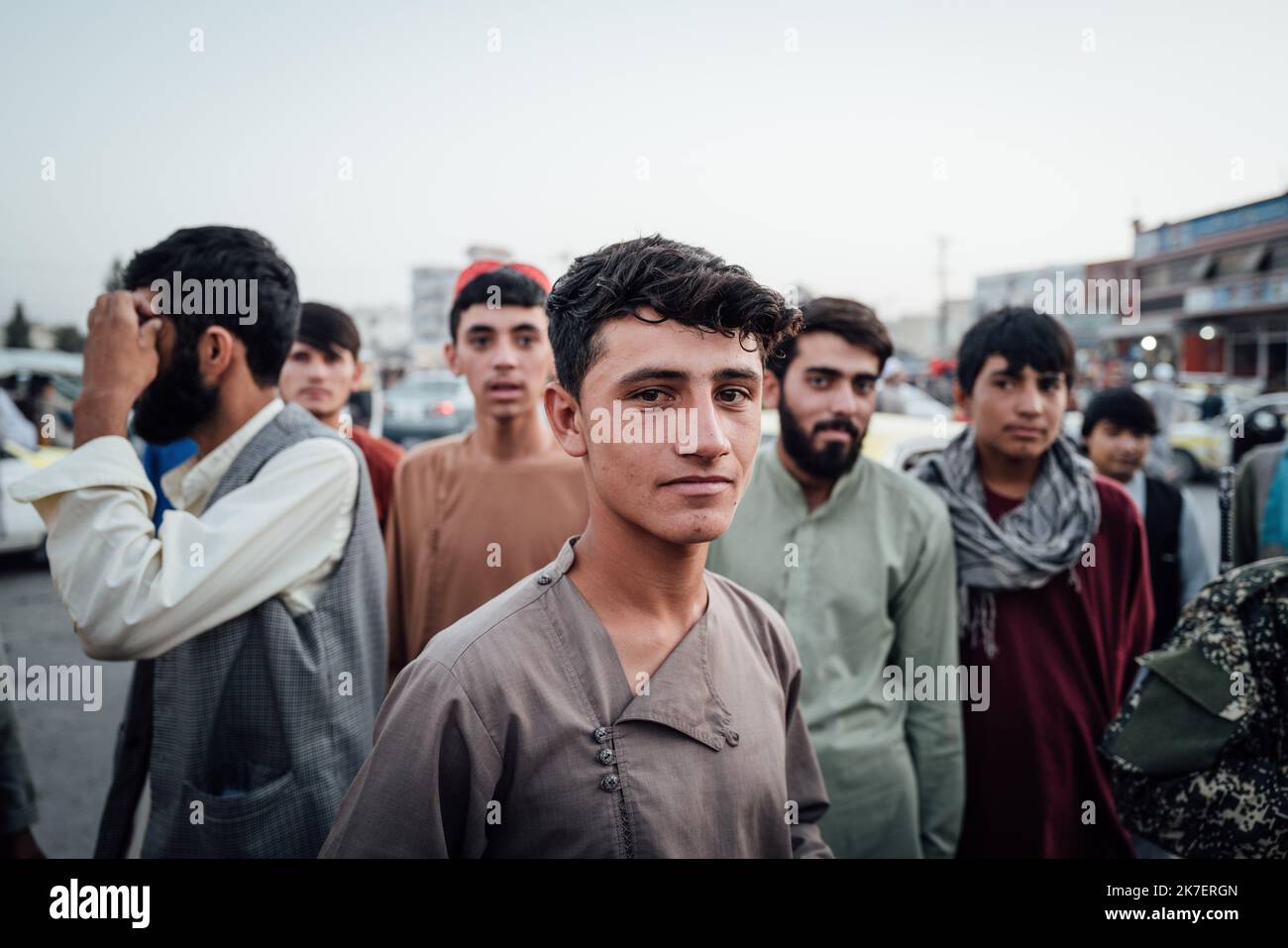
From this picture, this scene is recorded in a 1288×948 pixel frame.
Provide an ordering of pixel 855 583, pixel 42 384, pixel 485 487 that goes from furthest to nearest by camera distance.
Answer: pixel 42 384, pixel 485 487, pixel 855 583

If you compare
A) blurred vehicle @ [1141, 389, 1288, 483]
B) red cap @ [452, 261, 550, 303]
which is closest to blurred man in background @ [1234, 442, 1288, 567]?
red cap @ [452, 261, 550, 303]

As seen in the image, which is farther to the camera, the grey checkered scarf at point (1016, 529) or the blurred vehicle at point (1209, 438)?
the blurred vehicle at point (1209, 438)

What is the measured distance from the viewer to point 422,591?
2.41 m

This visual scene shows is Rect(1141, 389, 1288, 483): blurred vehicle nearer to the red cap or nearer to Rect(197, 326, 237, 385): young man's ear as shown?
the red cap

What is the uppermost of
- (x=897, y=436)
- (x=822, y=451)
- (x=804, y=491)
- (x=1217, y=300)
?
(x=1217, y=300)

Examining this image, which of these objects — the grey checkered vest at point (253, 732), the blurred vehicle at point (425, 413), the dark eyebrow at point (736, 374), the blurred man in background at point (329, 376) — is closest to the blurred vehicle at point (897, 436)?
the blurred man in background at point (329, 376)

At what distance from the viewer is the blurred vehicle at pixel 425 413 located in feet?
42.6

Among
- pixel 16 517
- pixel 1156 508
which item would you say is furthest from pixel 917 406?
pixel 16 517

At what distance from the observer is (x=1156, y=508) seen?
321 cm

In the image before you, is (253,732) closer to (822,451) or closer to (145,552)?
(145,552)

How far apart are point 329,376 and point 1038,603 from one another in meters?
2.67

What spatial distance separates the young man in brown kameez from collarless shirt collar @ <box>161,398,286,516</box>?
2.63 feet

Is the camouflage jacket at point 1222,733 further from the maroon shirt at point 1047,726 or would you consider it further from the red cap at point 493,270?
the red cap at point 493,270
